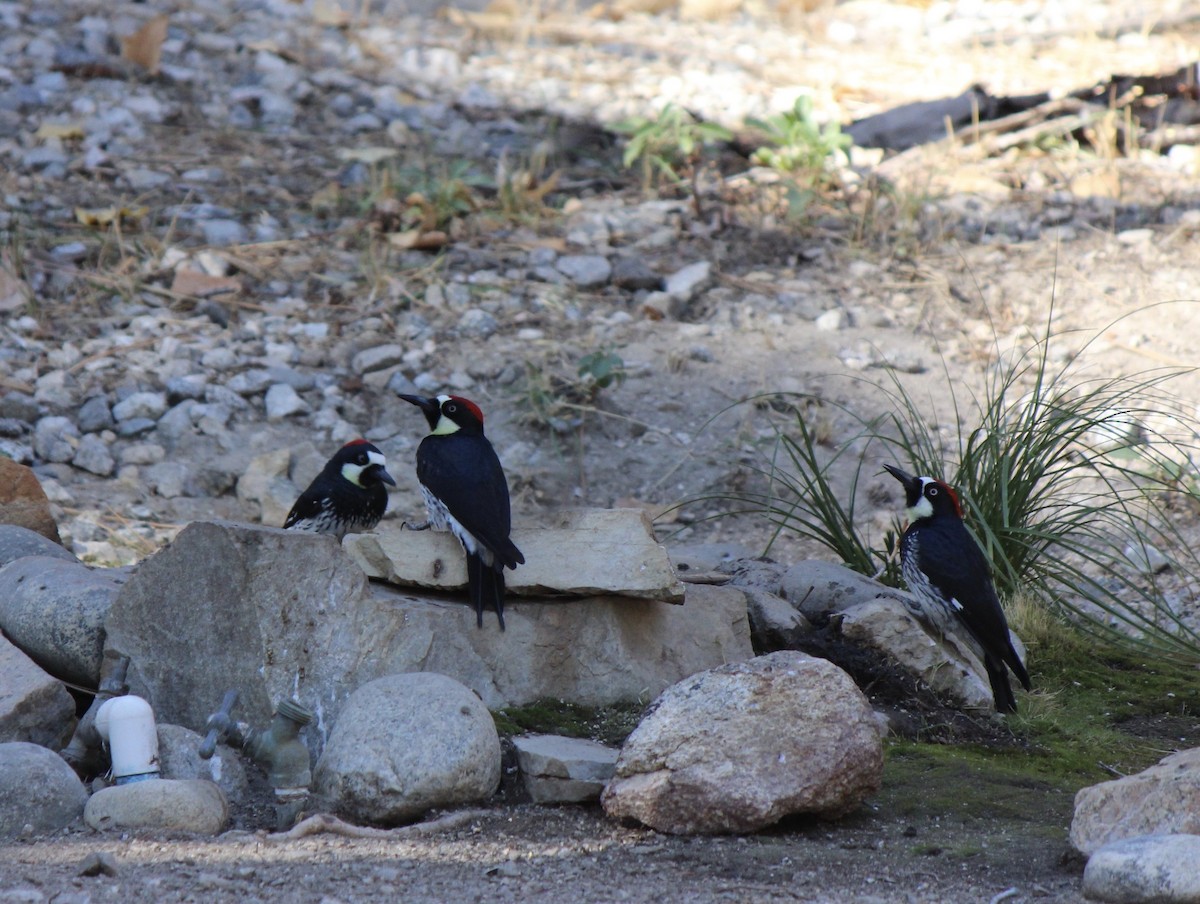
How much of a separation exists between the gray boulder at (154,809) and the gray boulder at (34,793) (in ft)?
0.23

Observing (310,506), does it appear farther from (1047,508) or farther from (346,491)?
(1047,508)

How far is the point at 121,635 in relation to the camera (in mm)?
4758

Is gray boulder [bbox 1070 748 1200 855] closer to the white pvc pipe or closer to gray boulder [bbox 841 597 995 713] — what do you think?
gray boulder [bbox 841 597 995 713]

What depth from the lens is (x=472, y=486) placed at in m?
4.97

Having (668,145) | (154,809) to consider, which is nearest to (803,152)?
(668,145)

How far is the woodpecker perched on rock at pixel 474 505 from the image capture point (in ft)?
15.8

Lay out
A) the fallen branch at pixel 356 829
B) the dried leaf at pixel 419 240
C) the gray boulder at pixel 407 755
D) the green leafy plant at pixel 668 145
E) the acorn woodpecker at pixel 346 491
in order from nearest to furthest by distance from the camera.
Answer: the fallen branch at pixel 356 829
the gray boulder at pixel 407 755
the acorn woodpecker at pixel 346 491
the dried leaf at pixel 419 240
the green leafy plant at pixel 668 145

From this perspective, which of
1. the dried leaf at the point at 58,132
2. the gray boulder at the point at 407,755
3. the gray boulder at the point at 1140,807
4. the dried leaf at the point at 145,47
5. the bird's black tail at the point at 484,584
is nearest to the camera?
the gray boulder at the point at 1140,807

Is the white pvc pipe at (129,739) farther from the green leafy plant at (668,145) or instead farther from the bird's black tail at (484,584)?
the green leafy plant at (668,145)

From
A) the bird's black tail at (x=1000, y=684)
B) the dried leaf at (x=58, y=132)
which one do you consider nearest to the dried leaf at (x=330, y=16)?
the dried leaf at (x=58, y=132)

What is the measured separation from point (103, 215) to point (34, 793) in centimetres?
612

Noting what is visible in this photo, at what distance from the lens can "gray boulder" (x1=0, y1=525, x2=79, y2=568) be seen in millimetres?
5500

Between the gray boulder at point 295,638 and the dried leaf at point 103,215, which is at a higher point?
the dried leaf at point 103,215

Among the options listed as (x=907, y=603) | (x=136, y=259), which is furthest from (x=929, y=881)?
(x=136, y=259)
